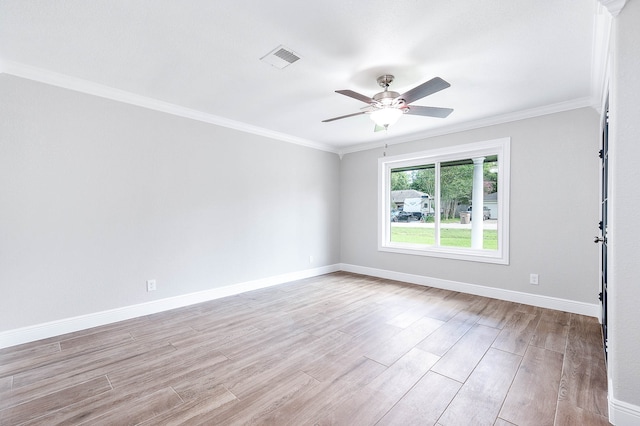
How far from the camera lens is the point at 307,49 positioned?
2314mm

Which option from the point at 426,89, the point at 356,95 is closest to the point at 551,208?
the point at 426,89

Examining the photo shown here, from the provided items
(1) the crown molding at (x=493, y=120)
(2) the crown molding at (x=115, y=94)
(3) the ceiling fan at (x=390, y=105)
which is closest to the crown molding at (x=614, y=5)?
(3) the ceiling fan at (x=390, y=105)

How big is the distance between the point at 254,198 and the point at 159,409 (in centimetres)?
310

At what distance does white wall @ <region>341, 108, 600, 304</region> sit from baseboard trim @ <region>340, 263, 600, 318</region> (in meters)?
0.06

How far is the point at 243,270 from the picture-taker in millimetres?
4332

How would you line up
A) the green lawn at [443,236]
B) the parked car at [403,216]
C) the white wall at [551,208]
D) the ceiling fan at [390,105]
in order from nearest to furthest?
the ceiling fan at [390,105] < the white wall at [551,208] < the green lawn at [443,236] < the parked car at [403,216]

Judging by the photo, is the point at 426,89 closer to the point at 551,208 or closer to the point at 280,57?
the point at 280,57

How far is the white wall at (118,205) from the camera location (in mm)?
2637

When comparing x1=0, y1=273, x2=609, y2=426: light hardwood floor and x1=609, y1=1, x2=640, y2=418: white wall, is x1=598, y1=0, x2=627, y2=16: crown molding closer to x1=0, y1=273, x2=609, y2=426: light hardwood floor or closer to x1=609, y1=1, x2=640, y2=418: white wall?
x1=609, y1=1, x2=640, y2=418: white wall

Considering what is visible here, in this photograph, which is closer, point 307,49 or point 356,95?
point 307,49

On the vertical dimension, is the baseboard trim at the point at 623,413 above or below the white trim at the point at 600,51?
below

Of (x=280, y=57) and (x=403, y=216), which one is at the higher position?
(x=280, y=57)

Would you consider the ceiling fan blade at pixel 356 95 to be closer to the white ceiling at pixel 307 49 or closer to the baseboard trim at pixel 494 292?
the white ceiling at pixel 307 49

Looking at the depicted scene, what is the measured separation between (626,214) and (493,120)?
2.77 meters
